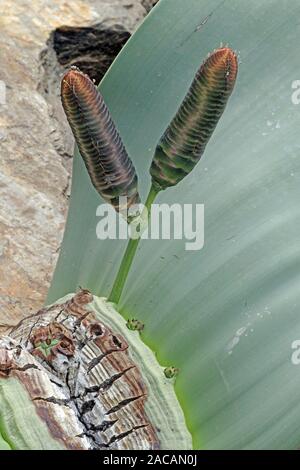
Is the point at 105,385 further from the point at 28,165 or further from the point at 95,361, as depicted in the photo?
the point at 28,165

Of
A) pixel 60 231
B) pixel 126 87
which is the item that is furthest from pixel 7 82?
pixel 126 87

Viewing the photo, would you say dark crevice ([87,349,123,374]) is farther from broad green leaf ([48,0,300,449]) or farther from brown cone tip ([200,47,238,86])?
brown cone tip ([200,47,238,86])

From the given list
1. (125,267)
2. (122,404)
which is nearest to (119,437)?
(122,404)

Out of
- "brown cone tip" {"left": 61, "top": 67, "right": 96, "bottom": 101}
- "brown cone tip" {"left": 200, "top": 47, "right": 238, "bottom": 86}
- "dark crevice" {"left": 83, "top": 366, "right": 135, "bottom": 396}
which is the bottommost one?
"dark crevice" {"left": 83, "top": 366, "right": 135, "bottom": 396}

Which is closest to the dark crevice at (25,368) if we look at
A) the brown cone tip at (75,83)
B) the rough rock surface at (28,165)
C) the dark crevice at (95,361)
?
the dark crevice at (95,361)

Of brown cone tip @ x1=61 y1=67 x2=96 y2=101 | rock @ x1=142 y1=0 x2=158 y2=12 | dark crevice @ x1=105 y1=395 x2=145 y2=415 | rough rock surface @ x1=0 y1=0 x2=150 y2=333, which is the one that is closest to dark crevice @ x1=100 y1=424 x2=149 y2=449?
dark crevice @ x1=105 y1=395 x2=145 y2=415

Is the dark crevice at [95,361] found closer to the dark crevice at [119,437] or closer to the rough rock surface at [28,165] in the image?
the dark crevice at [119,437]

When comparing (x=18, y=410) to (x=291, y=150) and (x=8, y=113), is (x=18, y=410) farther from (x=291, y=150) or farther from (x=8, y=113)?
(x=8, y=113)
